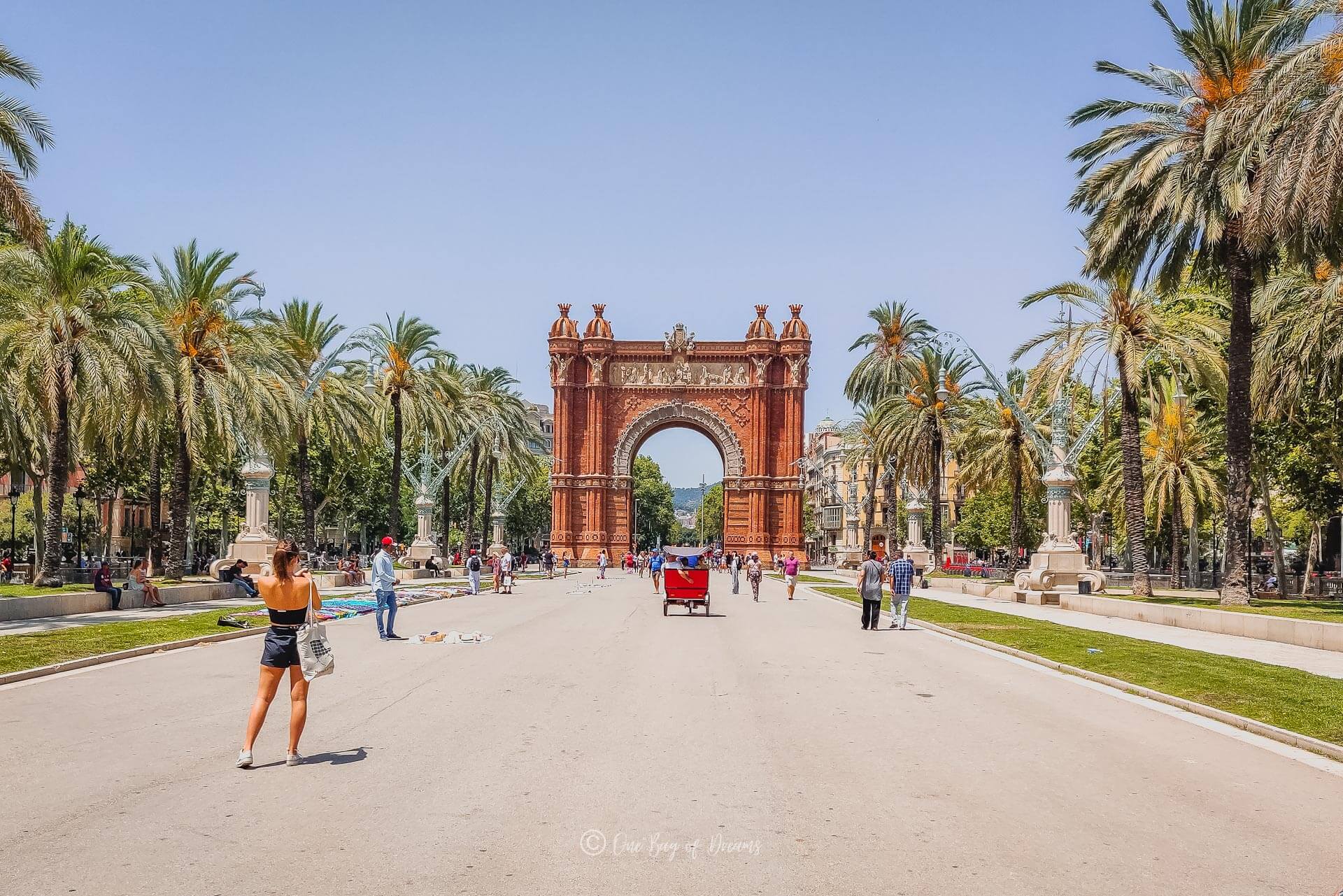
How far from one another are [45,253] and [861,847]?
2427 cm

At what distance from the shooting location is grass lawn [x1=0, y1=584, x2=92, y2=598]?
24000mm

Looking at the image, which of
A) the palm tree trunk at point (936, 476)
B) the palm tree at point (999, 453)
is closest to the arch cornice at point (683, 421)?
the palm tree at point (999, 453)

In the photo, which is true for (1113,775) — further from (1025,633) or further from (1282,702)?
(1025,633)

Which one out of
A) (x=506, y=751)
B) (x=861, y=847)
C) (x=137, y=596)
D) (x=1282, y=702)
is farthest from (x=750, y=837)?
(x=137, y=596)

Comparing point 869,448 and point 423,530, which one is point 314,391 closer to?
point 423,530

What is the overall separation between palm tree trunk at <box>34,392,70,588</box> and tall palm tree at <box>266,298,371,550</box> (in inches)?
377

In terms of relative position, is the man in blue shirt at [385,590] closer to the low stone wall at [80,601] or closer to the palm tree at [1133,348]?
the low stone wall at [80,601]

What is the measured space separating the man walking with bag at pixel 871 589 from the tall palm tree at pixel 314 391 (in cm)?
2007

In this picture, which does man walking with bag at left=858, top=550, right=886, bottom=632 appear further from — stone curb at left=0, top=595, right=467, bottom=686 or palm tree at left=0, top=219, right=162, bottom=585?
palm tree at left=0, top=219, right=162, bottom=585

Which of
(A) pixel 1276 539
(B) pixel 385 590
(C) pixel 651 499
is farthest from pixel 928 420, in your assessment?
(C) pixel 651 499

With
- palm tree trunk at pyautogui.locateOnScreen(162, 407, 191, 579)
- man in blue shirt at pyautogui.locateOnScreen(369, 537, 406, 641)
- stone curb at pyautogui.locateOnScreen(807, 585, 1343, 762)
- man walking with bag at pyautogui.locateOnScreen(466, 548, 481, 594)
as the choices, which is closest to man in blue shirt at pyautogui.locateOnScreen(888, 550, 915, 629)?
stone curb at pyautogui.locateOnScreen(807, 585, 1343, 762)

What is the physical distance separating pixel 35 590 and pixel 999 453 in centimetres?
3650

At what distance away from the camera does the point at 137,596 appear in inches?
1011

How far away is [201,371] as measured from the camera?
31797 mm
